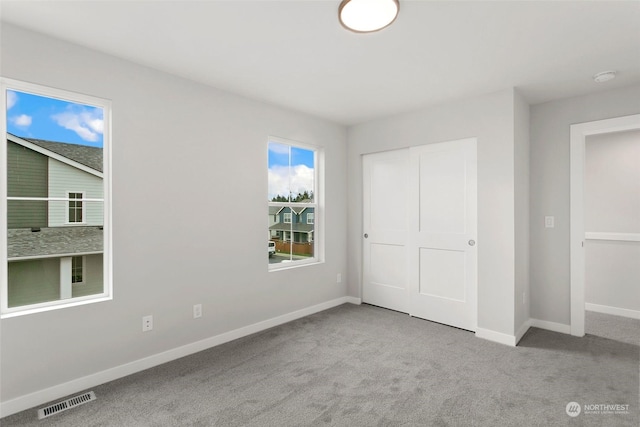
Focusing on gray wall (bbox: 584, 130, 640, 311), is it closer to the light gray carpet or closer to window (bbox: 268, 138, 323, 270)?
the light gray carpet

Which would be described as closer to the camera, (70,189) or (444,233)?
(70,189)

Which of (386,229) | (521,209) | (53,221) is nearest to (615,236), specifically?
(521,209)

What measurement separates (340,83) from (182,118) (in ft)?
4.78

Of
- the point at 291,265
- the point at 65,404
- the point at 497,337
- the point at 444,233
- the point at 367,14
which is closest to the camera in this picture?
the point at 367,14

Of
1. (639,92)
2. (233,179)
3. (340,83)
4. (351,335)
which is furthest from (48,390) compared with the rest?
(639,92)

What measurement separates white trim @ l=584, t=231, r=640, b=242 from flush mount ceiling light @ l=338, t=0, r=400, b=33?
3.95 m

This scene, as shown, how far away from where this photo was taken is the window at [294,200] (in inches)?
147

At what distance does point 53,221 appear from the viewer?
89.7 inches

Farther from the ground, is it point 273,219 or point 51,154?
point 51,154

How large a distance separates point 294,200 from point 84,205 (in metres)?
2.13

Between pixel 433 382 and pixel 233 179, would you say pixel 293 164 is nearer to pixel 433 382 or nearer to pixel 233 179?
pixel 233 179

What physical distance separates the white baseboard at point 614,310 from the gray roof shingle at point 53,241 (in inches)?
213

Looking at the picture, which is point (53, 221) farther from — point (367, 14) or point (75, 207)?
point (367, 14)

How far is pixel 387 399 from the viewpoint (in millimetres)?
2162
